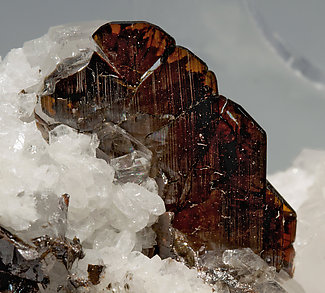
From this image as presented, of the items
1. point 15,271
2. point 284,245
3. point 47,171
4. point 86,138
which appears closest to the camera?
point 15,271

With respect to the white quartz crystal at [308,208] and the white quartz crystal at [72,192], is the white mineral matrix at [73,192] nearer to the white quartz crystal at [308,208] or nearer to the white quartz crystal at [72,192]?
the white quartz crystal at [72,192]

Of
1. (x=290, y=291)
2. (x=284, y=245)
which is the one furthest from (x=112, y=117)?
(x=290, y=291)

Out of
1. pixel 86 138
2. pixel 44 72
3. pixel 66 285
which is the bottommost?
pixel 66 285

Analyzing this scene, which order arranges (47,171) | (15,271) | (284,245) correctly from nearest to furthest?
(15,271) → (47,171) → (284,245)

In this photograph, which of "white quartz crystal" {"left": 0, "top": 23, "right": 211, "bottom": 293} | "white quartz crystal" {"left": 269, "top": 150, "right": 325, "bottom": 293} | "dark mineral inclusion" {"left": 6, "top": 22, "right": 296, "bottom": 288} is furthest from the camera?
"white quartz crystal" {"left": 269, "top": 150, "right": 325, "bottom": 293}

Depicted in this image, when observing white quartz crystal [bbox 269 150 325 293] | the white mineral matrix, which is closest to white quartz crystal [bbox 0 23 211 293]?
the white mineral matrix

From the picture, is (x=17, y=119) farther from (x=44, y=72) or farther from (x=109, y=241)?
(x=109, y=241)

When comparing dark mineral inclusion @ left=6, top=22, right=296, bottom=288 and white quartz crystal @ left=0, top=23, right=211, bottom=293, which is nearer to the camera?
white quartz crystal @ left=0, top=23, right=211, bottom=293

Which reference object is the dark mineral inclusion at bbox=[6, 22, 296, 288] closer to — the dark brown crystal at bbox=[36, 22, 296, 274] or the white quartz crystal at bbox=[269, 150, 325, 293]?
the dark brown crystal at bbox=[36, 22, 296, 274]
